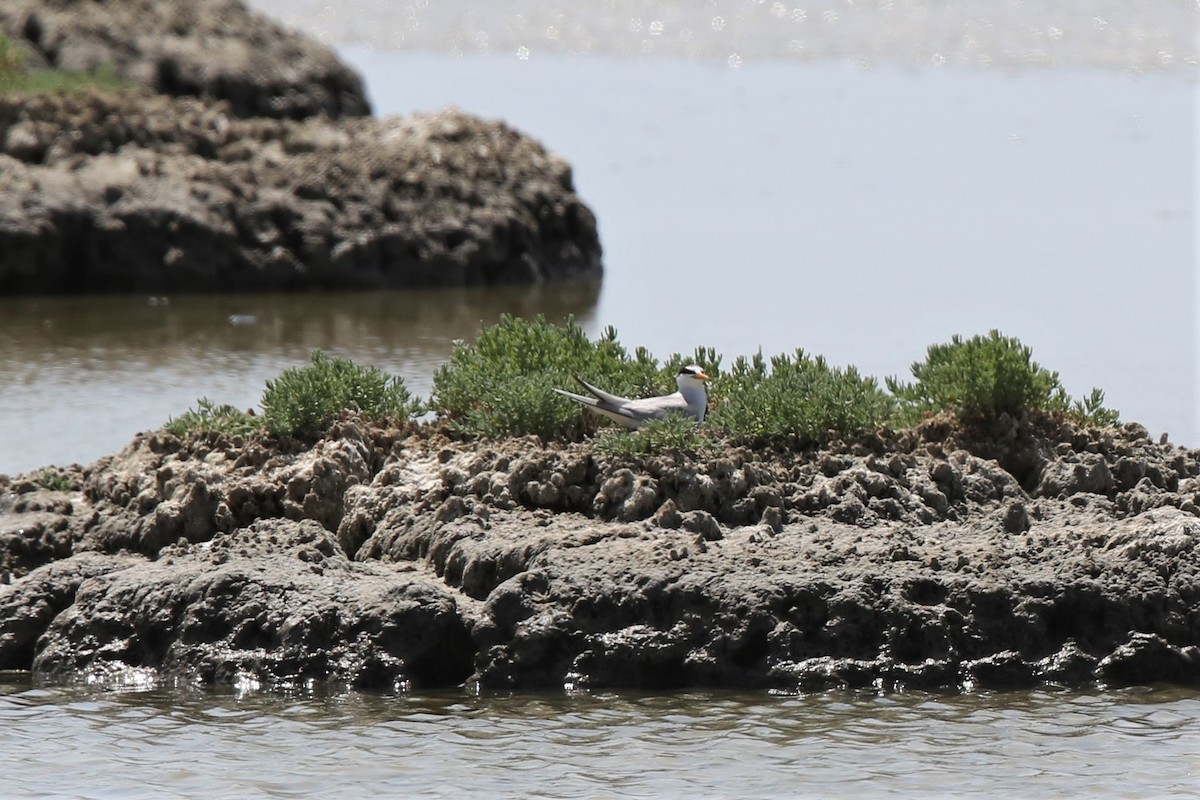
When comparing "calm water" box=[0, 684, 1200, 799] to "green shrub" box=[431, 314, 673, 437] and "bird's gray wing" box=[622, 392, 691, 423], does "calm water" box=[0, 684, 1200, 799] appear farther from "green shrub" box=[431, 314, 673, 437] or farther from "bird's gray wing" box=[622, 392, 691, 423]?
"green shrub" box=[431, 314, 673, 437]

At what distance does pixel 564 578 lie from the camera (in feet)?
35.9

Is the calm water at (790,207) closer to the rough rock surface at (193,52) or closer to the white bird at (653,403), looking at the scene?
the rough rock surface at (193,52)

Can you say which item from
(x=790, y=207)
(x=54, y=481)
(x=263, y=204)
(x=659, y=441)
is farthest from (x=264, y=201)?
(x=659, y=441)

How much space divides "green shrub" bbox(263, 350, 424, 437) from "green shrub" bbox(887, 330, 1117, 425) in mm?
2949

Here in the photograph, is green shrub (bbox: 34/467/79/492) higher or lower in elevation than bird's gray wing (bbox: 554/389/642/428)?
lower

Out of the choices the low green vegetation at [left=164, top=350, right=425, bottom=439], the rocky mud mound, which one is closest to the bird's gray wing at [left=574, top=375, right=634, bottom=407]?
the rocky mud mound

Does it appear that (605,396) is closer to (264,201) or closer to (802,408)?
(802,408)

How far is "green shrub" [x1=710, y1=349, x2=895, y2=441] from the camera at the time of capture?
39.8ft

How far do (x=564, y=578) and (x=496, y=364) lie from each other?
2456mm

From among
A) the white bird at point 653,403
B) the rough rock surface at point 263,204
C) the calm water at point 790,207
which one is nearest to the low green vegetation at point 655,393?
the white bird at point 653,403

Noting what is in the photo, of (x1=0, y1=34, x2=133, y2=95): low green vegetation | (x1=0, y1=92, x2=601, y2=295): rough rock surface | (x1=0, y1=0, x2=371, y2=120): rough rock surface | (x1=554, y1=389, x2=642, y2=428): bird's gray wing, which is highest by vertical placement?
(x1=0, y1=0, x2=371, y2=120): rough rock surface

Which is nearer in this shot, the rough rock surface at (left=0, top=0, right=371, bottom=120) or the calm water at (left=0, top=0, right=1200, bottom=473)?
the calm water at (left=0, top=0, right=1200, bottom=473)

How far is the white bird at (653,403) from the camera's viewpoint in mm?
12117

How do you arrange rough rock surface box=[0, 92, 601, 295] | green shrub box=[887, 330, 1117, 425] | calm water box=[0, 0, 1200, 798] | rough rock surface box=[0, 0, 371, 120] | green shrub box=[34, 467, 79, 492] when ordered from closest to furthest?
calm water box=[0, 0, 1200, 798]
green shrub box=[887, 330, 1117, 425]
green shrub box=[34, 467, 79, 492]
rough rock surface box=[0, 92, 601, 295]
rough rock surface box=[0, 0, 371, 120]
